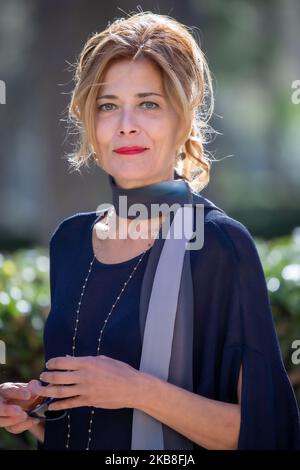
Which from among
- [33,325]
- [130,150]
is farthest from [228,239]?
[33,325]

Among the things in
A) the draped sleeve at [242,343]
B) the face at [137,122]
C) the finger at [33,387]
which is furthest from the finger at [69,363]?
the face at [137,122]

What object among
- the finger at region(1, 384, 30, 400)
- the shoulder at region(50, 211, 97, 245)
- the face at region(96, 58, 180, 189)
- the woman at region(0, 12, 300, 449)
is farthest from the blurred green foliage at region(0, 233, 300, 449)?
the face at region(96, 58, 180, 189)

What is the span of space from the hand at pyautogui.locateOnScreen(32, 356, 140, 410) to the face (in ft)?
1.96

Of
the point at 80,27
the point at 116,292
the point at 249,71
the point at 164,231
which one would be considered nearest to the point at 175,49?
the point at 164,231

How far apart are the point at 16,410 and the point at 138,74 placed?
996 mm

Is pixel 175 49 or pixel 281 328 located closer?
pixel 175 49

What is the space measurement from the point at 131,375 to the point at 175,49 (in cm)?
94

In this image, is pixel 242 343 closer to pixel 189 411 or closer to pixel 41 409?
pixel 189 411

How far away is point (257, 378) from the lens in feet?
7.65

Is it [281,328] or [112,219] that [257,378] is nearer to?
[112,219]

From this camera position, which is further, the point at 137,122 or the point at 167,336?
the point at 137,122

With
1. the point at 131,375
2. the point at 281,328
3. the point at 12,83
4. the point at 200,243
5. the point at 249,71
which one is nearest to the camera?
the point at 131,375

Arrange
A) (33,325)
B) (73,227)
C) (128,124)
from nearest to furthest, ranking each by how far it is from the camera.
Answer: (128,124), (73,227), (33,325)

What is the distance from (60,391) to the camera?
2.29 m
